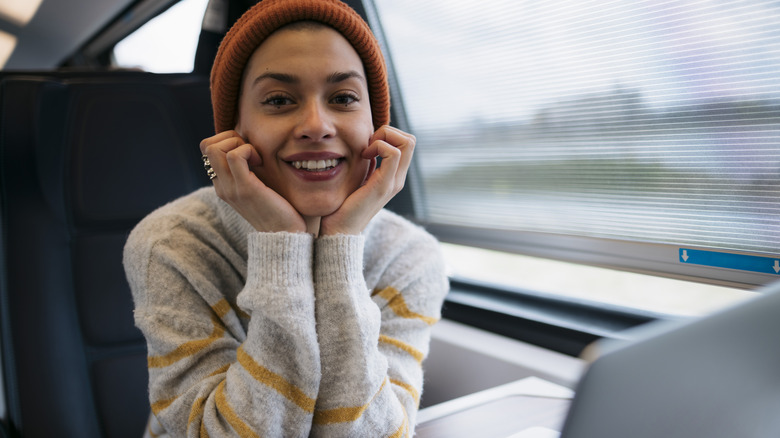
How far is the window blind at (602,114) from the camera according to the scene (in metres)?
1.09

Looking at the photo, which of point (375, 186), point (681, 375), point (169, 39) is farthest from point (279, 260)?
point (169, 39)

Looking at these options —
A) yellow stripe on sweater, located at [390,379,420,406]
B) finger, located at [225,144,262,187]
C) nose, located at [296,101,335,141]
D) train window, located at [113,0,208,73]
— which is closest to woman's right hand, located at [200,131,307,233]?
finger, located at [225,144,262,187]

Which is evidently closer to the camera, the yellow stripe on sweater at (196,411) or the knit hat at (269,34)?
the yellow stripe on sweater at (196,411)

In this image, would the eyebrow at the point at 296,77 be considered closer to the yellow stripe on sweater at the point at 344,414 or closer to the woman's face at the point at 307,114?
the woman's face at the point at 307,114

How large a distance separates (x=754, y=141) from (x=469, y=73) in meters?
0.85

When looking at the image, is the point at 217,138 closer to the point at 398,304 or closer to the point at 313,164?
the point at 313,164

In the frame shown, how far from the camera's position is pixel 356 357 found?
84 centimetres

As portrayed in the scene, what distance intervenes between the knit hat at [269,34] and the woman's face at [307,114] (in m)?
0.02

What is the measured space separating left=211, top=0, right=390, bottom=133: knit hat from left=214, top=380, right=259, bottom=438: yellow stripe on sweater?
52cm

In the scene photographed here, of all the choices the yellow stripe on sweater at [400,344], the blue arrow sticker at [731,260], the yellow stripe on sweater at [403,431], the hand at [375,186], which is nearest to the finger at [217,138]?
the hand at [375,186]

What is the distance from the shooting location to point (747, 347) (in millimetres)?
283

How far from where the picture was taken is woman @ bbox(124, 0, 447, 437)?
824 millimetres

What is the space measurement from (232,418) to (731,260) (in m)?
1.01

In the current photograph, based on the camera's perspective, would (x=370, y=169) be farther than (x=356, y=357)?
Yes
